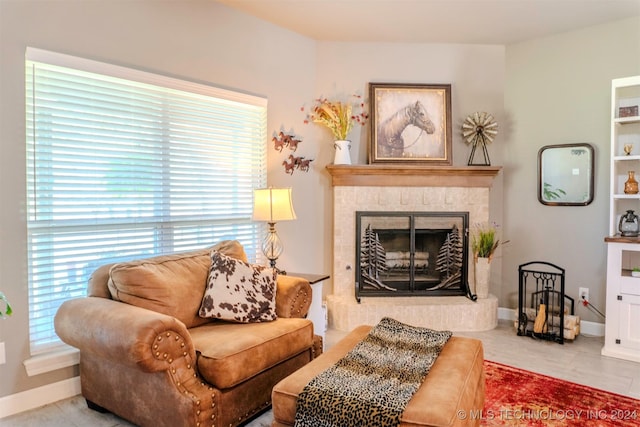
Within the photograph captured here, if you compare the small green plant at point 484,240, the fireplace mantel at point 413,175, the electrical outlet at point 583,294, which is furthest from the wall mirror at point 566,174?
the electrical outlet at point 583,294

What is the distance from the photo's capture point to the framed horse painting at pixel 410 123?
4.12 m

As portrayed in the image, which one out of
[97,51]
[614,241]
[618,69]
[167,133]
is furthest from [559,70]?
[97,51]

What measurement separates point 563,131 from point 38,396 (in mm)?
4462

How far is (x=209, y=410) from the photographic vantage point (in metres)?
1.97

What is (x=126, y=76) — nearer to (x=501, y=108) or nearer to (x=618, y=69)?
(x=501, y=108)

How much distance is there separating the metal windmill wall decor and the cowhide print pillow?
8.25 feet

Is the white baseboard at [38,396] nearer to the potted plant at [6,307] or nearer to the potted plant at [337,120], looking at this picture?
the potted plant at [6,307]

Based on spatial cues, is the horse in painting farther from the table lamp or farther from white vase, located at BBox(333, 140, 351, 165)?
the table lamp

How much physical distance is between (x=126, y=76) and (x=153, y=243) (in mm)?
1128

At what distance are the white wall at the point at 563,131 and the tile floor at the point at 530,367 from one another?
23.3 inches

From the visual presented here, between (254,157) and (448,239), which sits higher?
(254,157)

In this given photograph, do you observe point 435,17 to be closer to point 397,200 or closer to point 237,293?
point 397,200

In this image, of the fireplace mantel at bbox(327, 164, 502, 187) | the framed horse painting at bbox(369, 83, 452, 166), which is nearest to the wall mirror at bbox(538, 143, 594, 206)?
the fireplace mantel at bbox(327, 164, 502, 187)

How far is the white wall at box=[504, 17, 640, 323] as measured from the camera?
146 inches
